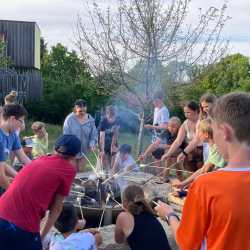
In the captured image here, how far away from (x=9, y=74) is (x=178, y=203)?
Result: 18081 mm

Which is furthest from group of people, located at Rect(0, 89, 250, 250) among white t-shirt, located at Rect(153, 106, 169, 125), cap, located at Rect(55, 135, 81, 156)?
white t-shirt, located at Rect(153, 106, 169, 125)

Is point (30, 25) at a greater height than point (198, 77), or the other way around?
point (30, 25)

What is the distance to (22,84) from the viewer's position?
24.2 metres

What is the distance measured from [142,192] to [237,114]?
2890 mm

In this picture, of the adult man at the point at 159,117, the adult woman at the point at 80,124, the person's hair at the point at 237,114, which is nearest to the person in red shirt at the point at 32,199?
the person's hair at the point at 237,114

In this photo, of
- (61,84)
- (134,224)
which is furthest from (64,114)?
(134,224)

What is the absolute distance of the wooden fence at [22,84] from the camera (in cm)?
2325

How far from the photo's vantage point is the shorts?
412 centimetres

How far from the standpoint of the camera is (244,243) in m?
2.28

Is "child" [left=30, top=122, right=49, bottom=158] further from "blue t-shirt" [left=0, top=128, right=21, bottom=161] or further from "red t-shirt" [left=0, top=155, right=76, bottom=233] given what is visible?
"red t-shirt" [left=0, top=155, right=76, bottom=233]

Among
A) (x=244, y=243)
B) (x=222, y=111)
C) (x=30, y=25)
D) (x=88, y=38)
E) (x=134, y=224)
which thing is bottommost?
(x=134, y=224)

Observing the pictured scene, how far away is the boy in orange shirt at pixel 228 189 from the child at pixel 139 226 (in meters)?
2.44

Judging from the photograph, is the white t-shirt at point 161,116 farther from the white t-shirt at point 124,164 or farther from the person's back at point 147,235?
the person's back at point 147,235

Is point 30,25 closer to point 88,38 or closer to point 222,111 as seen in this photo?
point 88,38
